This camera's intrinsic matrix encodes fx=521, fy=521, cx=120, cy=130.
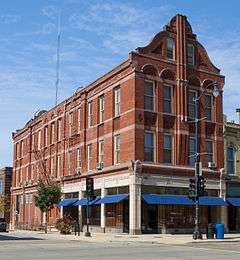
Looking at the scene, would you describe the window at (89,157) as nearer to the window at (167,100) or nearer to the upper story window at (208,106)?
the window at (167,100)

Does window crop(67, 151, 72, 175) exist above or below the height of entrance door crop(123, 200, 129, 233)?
above

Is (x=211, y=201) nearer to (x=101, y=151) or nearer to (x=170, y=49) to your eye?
(x=101, y=151)

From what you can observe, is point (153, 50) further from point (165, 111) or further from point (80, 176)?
point (80, 176)

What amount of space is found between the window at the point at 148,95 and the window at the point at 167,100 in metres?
1.29

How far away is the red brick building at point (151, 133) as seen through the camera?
40.6 m

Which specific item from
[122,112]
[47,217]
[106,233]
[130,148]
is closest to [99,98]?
[122,112]

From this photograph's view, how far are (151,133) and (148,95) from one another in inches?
122

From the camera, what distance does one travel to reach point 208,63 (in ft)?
152

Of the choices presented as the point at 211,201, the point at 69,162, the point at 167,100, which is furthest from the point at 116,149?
the point at 69,162

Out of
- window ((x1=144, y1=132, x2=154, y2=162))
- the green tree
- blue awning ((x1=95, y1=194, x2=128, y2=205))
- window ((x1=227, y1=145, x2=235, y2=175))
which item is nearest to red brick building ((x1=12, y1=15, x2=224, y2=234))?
window ((x1=144, y1=132, x2=154, y2=162))

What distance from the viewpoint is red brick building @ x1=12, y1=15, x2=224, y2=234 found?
40.6m

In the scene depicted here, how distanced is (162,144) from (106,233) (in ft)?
28.4

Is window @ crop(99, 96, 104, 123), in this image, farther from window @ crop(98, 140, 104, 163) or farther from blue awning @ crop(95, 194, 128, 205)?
blue awning @ crop(95, 194, 128, 205)

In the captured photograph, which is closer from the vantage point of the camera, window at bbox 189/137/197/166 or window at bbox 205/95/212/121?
window at bbox 189/137/197/166
